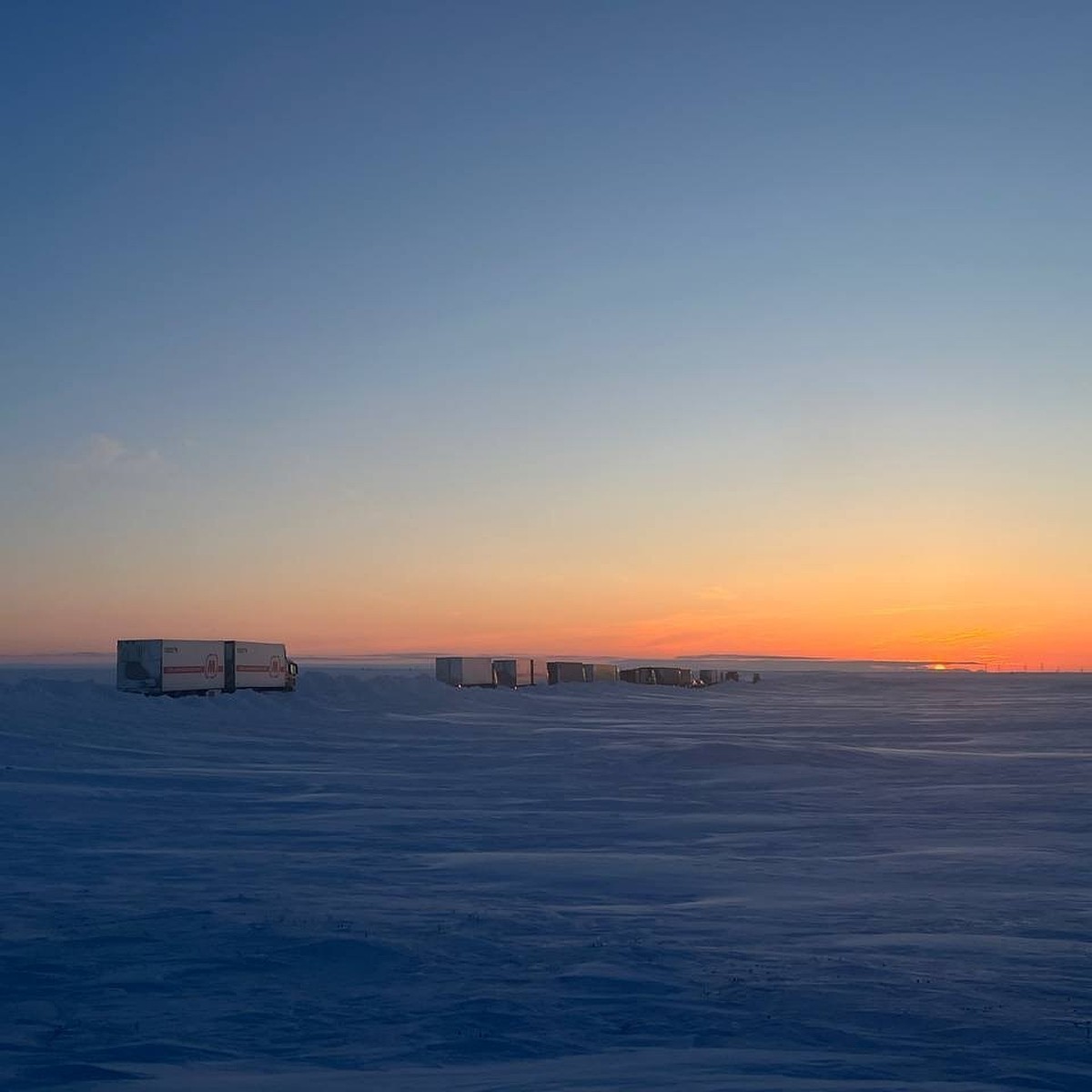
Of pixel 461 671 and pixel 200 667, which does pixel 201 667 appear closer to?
pixel 200 667

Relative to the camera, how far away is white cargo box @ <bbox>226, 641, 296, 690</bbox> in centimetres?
6160

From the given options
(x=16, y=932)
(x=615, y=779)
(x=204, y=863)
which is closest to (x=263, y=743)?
(x=615, y=779)

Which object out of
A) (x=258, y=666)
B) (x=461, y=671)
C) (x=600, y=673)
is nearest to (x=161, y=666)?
(x=258, y=666)

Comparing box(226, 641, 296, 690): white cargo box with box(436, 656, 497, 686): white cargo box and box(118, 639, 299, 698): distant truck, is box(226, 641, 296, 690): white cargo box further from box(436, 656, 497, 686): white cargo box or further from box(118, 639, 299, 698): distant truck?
box(436, 656, 497, 686): white cargo box

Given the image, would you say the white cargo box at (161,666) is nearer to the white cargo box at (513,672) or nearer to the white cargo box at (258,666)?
the white cargo box at (258,666)

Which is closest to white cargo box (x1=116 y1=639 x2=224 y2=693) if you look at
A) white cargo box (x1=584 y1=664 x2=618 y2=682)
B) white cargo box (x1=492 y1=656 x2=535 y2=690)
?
white cargo box (x1=492 y1=656 x2=535 y2=690)

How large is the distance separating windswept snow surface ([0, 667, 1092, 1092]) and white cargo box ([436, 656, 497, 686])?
5996 cm

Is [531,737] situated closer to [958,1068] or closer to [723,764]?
[723,764]

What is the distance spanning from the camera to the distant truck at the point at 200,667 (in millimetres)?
54188

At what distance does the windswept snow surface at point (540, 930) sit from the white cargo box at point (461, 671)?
60.0m

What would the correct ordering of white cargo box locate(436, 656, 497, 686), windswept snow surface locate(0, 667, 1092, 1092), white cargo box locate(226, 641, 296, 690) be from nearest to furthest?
windswept snow surface locate(0, 667, 1092, 1092) < white cargo box locate(226, 641, 296, 690) < white cargo box locate(436, 656, 497, 686)

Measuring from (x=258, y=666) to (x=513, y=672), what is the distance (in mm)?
36719

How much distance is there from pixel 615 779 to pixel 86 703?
2579 cm

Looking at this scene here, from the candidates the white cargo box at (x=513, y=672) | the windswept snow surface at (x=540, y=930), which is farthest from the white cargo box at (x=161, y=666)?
the white cargo box at (x=513, y=672)
